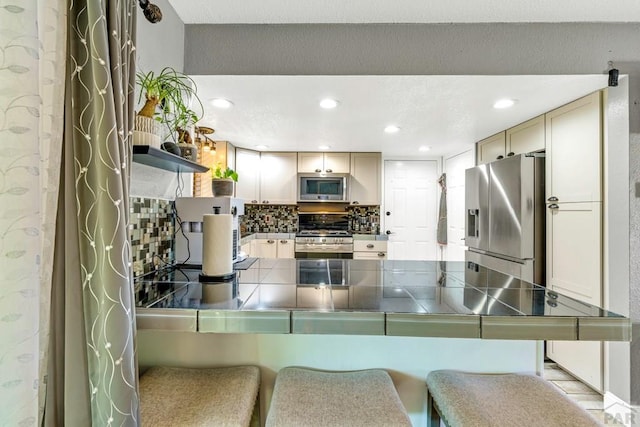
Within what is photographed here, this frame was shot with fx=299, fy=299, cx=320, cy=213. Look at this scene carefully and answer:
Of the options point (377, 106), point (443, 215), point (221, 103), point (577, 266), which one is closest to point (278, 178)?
point (221, 103)

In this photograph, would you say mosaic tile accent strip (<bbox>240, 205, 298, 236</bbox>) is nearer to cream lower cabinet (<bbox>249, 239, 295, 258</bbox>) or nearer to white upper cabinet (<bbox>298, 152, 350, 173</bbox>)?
cream lower cabinet (<bbox>249, 239, 295, 258</bbox>)

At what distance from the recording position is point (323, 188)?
397cm

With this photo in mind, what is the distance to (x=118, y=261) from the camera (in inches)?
27.7

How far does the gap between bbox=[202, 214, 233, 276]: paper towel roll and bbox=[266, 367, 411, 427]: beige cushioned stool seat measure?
0.44 meters

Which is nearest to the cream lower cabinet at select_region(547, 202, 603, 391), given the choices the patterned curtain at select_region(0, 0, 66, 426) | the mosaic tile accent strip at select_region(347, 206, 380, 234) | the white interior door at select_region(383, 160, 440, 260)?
the white interior door at select_region(383, 160, 440, 260)

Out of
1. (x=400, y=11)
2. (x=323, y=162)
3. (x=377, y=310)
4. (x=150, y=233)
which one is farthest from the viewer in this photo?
(x=323, y=162)

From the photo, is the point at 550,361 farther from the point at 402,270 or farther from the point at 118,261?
the point at 118,261

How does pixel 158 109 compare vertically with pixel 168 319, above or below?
above

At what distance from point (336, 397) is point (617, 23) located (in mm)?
2452

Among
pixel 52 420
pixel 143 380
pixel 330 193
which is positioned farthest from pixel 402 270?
pixel 330 193

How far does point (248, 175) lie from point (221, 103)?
1.70 meters

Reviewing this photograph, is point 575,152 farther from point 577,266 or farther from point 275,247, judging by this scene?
point 275,247

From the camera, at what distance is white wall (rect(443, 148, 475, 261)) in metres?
3.68

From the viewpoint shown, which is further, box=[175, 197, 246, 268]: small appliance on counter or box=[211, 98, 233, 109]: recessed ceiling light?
box=[211, 98, 233, 109]: recessed ceiling light
